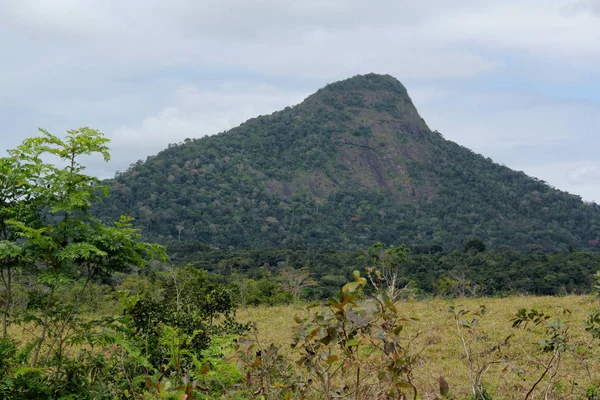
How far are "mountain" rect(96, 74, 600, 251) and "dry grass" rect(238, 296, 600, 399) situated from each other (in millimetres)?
41846

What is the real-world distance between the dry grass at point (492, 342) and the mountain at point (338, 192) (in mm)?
41846

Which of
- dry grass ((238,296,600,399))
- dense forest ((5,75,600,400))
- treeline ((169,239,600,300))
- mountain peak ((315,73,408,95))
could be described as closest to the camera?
dense forest ((5,75,600,400))

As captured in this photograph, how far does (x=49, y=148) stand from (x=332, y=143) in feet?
304

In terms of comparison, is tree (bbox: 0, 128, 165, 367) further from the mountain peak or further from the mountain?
the mountain peak

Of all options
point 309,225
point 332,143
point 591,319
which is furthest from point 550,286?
point 332,143

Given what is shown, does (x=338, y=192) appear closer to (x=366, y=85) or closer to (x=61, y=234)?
(x=366, y=85)

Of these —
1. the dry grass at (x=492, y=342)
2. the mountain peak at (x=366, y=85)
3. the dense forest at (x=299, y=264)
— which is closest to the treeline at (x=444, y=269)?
the dense forest at (x=299, y=264)

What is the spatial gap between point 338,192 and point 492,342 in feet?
243

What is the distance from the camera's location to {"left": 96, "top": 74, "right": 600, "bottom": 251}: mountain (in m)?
63.2

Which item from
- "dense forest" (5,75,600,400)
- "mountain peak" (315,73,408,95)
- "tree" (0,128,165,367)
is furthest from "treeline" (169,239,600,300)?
"mountain peak" (315,73,408,95)

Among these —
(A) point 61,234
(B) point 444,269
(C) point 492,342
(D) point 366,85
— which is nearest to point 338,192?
(D) point 366,85

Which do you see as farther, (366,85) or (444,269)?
(366,85)

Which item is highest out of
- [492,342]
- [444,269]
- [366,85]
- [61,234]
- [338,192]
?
[366,85]

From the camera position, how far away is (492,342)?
8062 mm
